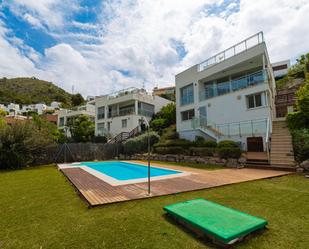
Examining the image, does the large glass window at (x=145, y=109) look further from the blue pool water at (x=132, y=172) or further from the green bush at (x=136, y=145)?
the blue pool water at (x=132, y=172)

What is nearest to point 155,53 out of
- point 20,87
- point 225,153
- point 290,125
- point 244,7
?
point 244,7

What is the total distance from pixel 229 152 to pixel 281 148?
2.94 metres

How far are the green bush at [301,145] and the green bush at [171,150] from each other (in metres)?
7.25

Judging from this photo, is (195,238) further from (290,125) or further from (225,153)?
(290,125)

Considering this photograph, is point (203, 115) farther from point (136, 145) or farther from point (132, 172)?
point (132, 172)

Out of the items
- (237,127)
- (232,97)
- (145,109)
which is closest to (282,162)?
(237,127)

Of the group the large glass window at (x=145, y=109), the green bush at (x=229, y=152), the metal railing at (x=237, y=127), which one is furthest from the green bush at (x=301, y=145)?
the large glass window at (x=145, y=109)

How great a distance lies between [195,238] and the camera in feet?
9.18

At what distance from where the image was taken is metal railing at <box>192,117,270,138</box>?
12734 mm

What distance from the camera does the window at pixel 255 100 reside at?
13814 millimetres

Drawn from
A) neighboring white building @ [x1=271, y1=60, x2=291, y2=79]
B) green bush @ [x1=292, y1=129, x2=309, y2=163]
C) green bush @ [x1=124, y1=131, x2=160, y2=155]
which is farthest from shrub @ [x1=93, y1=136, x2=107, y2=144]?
neighboring white building @ [x1=271, y1=60, x2=291, y2=79]

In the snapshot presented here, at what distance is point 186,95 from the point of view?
2108 centimetres

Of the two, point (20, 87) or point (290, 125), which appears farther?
point (20, 87)

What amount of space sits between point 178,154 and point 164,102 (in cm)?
1878
